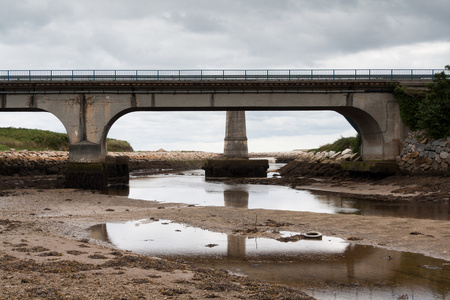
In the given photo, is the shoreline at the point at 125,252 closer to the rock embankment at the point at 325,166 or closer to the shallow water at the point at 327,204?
the shallow water at the point at 327,204

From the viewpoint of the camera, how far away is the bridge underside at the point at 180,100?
1272 inches

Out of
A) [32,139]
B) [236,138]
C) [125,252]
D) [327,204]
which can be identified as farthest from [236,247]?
[32,139]

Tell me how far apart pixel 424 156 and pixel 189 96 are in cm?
1662

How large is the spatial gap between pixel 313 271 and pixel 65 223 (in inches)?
376

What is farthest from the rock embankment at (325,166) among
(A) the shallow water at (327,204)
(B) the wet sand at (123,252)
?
(B) the wet sand at (123,252)

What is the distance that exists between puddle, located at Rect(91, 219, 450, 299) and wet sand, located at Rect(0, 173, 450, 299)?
0.71 m

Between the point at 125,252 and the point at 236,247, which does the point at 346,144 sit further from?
the point at 125,252

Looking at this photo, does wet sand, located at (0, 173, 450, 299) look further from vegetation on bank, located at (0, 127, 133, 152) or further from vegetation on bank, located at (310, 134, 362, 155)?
vegetation on bank, located at (0, 127, 133, 152)

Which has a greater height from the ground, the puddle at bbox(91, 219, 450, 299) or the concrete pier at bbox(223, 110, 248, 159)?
the concrete pier at bbox(223, 110, 248, 159)

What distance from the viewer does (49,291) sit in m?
7.31

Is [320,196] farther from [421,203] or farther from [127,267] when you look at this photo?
[127,267]

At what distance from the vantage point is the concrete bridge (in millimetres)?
32312

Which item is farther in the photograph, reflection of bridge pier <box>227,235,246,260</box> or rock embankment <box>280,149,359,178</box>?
rock embankment <box>280,149,359,178</box>

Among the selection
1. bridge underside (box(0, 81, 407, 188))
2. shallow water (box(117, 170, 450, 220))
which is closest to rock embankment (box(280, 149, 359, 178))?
bridge underside (box(0, 81, 407, 188))
